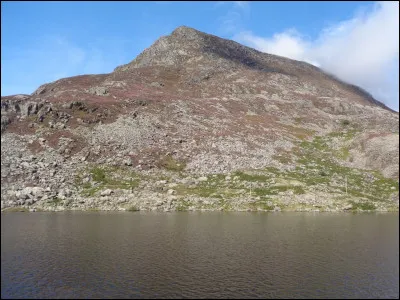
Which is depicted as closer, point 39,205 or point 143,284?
point 143,284

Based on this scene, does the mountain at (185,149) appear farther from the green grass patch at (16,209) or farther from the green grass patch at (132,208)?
the green grass patch at (132,208)

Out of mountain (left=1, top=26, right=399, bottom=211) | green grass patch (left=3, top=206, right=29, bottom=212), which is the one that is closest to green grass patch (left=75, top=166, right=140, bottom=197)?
mountain (left=1, top=26, right=399, bottom=211)

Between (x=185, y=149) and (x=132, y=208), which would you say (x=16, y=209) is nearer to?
(x=132, y=208)

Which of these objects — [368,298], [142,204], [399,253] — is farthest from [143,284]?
[142,204]

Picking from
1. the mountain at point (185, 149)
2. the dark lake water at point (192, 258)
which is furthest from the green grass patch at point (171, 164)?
the dark lake water at point (192, 258)

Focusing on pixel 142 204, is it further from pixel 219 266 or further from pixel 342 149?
pixel 342 149

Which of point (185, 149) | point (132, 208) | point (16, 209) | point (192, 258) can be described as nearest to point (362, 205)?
point (185, 149)

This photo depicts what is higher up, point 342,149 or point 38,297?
point 342,149
